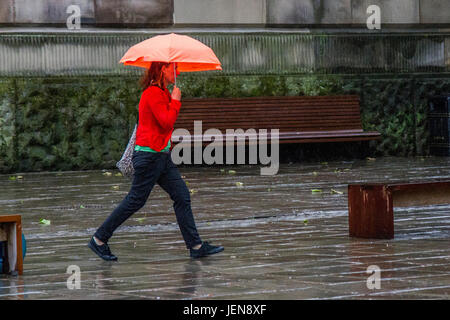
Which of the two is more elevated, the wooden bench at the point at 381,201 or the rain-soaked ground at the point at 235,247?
the wooden bench at the point at 381,201

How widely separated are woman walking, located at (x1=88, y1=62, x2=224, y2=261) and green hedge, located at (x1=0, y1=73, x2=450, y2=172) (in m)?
9.73

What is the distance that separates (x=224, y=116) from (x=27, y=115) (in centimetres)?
358

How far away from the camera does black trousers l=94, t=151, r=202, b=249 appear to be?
757cm

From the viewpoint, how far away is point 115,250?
8109 millimetres

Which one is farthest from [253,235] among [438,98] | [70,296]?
[438,98]

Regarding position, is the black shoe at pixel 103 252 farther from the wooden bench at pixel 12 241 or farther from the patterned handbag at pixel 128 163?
the wooden bench at pixel 12 241

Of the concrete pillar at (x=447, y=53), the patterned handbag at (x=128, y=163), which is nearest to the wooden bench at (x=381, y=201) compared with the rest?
the patterned handbag at (x=128, y=163)

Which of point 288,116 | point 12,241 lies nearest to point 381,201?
point 12,241

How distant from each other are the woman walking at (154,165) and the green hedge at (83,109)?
9.73 m

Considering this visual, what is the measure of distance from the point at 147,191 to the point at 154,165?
217 millimetres

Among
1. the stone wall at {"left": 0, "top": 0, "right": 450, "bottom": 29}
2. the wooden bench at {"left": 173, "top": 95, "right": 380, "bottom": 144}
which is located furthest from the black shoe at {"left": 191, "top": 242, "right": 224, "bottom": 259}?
the stone wall at {"left": 0, "top": 0, "right": 450, "bottom": 29}

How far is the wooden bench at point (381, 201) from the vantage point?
8.34m

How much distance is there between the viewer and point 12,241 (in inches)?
267
